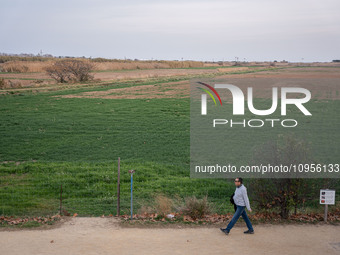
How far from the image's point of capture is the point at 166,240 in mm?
10547

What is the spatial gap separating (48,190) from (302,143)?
9934mm

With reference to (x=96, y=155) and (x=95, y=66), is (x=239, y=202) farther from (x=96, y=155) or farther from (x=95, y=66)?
(x=95, y=66)

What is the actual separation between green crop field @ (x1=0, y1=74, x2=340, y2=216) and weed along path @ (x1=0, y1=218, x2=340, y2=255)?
247 cm

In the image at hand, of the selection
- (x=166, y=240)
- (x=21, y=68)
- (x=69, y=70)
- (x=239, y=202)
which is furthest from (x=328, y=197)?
(x=21, y=68)

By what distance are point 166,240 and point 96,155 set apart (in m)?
12.0

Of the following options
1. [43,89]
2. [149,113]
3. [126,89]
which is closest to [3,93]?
[43,89]

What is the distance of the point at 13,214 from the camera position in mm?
13562

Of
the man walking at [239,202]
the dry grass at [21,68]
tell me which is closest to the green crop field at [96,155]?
the man walking at [239,202]

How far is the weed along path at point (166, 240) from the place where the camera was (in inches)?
390

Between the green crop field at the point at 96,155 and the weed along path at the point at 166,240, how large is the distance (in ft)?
8.12

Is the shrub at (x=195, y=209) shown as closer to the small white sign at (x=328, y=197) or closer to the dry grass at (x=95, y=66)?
the small white sign at (x=328, y=197)

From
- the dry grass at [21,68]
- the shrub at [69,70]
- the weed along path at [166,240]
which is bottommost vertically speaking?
the weed along path at [166,240]

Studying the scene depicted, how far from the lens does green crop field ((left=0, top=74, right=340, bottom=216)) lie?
15367 millimetres

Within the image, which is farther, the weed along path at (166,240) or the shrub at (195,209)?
the shrub at (195,209)
